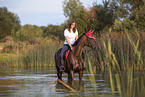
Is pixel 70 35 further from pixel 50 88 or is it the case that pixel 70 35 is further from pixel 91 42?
pixel 50 88

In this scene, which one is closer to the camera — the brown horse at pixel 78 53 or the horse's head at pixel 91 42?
the horse's head at pixel 91 42

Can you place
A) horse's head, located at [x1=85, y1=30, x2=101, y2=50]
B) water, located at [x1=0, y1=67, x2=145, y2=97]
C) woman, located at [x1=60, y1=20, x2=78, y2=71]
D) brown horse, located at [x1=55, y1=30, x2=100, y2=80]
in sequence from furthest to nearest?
woman, located at [x1=60, y1=20, x2=78, y2=71]
brown horse, located at [x1=55, y1=30, x2=100, y2=80]
horse's head, located at [x1=85, y1=30, x2=101, y2=50]
water, located at [x1=0, y1=67, x2=145, y2=97]

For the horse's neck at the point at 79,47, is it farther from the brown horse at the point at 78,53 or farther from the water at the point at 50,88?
the water at the point at 50,88

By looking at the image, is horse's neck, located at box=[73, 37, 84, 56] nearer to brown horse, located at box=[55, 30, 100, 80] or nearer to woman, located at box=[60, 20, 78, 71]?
brown horse, located at box=[55, 30, 100, 80]

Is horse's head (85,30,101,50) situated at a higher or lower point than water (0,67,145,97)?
higher

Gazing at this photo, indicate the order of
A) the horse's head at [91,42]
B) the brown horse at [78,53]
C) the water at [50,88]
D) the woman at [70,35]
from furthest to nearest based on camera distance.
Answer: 1. the woman at [70,35]
2. the brown horse at [78,53]
3. the horse's head at [91,42]
4. the water at [50,88]

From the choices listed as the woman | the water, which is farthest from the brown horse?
the water

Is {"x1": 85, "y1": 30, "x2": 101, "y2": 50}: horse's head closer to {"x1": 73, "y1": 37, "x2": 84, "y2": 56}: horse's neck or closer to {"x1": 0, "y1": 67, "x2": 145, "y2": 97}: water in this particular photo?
{"x1": 73, "y1": 37, "x2": 84, "y2": 56}: horse's neck

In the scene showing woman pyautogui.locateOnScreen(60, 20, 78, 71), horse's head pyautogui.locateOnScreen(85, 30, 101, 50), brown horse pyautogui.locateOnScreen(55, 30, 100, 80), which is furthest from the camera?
woman pyautogui.locateOnScreen(60, 20, 78, 71)

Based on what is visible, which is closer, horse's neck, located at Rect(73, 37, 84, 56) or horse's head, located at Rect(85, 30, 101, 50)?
horse's head, located at Rect(85, 30, 101, 50)

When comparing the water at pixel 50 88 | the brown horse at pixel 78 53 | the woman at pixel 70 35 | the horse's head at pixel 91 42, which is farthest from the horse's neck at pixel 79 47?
the water at pixel 50 88

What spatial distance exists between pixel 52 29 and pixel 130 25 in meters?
53.3

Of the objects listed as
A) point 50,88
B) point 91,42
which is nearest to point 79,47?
point 91,42

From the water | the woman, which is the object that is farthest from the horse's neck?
the water
